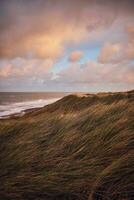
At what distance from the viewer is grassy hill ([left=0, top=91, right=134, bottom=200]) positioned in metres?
2.07

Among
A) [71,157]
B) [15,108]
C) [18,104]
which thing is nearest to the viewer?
[71,157]

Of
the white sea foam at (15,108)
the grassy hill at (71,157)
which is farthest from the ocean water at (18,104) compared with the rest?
the grassy hill at (71,157)

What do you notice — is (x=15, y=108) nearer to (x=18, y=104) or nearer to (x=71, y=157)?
(x=18, y=104)

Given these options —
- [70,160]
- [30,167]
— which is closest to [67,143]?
[70,160]

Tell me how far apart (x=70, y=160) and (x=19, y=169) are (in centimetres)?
68

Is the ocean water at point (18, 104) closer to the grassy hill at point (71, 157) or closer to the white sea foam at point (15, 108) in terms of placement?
the white sea foam at point (15, 108)

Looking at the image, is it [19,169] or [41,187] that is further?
[19,169]

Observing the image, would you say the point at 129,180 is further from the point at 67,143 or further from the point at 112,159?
the point at 67,143

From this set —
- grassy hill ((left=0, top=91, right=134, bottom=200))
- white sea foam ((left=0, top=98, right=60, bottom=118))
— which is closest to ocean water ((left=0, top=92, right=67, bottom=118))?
white sea foam ((left=0, top=98, right=60, bottom=118))

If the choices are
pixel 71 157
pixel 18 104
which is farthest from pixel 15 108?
pixel 71 157

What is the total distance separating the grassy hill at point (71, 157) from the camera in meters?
2.07

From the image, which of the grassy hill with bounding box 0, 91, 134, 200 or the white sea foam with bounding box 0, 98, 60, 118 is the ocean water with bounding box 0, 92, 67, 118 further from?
the grassy hill with bounding box 0, 91, 134, 200

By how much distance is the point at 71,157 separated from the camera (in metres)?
2.74

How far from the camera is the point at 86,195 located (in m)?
1.98
